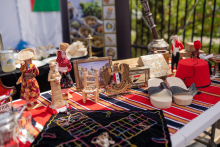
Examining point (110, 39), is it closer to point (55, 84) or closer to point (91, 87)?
point (91, 87)

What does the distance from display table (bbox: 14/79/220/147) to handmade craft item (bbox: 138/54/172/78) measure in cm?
17

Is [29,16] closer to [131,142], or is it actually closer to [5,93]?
[5,93]

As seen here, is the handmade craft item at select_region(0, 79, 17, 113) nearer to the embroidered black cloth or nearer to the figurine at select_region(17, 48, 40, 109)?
the figurine at select_region(17, 48, 40, 109)

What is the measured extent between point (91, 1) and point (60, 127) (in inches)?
114

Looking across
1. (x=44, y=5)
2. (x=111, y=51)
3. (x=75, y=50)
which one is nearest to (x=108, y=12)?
(x=111, y=51)

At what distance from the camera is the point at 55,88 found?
121 centimetres

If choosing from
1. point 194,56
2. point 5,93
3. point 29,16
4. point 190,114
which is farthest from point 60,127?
point 29,16

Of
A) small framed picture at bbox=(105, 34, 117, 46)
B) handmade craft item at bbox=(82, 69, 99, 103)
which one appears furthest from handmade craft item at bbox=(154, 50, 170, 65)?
small framed picture at bbox=(105, 34, 117, 46)

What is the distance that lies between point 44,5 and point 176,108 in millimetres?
3046

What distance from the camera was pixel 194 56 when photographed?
1.74 metres

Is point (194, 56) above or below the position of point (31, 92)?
above

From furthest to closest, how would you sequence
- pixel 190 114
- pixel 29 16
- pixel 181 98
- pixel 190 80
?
1. pixel 29 16
2. pixel 190 80
3. pixel 181 98
4. pixel 190 114

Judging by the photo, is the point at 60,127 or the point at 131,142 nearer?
the point at 131,142

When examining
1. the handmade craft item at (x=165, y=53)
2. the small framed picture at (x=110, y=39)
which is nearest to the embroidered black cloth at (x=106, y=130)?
the handmade craft item at (x=165, y=53)
